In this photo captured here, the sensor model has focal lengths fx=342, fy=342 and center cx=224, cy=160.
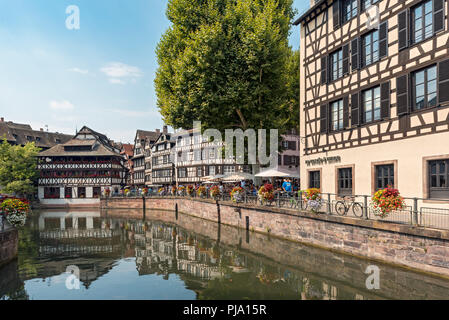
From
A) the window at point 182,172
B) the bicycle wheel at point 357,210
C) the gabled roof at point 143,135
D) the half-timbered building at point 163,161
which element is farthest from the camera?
the gabled roof at point 143,135

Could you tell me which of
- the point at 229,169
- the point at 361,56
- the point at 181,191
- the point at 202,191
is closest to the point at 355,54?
the point at 361,56

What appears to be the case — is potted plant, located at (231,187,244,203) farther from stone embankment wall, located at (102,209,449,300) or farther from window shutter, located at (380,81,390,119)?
window shutter, located at (380,81,390,119)

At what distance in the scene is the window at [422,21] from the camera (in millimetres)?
13438

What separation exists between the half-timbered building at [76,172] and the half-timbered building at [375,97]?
44716 mm

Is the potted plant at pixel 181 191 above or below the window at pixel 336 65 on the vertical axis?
below

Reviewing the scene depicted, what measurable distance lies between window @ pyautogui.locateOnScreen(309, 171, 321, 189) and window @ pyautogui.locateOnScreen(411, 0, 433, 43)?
894 cm

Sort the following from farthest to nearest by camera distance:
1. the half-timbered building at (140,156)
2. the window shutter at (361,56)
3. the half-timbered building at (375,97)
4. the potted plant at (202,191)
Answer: the half-timbered building at (140,156), the potted plant at (202,191), the window shutter at (361,56), the half-timbered building at (375,97)

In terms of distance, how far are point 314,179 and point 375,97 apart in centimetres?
644

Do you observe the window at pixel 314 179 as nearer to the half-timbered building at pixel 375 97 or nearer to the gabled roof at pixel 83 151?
the half-timbered building at pixel 375 97

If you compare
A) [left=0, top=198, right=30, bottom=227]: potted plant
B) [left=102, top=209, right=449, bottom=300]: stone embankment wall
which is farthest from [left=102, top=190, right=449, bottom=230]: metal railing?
[left=0, top=198, right=30, bottom=227]: potted plant

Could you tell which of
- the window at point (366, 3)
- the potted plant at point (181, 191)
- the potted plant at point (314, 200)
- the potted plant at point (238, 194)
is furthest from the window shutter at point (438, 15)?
the potted plant at point (181, 191)

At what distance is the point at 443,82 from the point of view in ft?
41.6

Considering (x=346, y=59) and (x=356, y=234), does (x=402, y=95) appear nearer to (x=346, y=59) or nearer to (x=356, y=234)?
(x=346, y=59)

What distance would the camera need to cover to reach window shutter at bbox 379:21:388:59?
15477 millimetres
